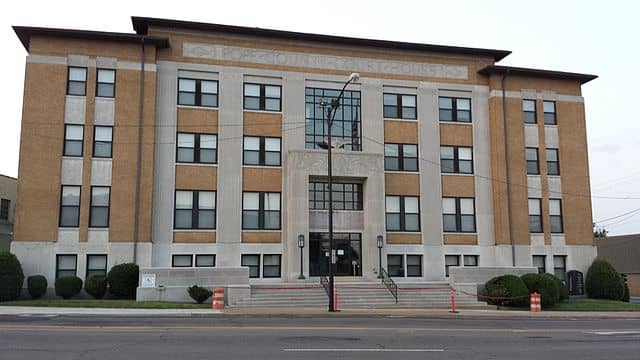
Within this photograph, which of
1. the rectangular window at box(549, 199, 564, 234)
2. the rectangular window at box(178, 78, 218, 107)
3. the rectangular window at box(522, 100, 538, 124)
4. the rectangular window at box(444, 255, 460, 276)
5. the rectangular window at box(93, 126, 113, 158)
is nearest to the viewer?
the rectangular window at box(93, 126, 113, 158)

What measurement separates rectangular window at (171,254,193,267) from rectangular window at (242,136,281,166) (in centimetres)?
621

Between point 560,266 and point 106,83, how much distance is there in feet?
97.2

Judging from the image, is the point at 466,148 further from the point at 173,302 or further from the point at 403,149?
the point at 173,302

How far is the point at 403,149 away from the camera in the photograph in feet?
126

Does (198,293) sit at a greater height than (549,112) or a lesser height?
lesser

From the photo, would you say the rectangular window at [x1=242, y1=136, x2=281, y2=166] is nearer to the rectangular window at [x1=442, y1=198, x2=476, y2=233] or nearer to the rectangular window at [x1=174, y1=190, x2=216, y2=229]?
the rectangular window at [x1=174, y1=190, x2=216, y2=229]

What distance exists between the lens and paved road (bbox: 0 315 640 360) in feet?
41.3

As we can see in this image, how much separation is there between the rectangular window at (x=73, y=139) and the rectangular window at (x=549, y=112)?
94.5 feet

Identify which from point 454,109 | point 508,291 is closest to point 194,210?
point 508,291

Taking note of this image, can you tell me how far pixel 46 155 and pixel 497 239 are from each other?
87.0 feet

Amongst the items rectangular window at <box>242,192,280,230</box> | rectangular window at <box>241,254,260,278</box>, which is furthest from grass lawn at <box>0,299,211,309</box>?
rectangular window at <box>242,192,280,230</box>

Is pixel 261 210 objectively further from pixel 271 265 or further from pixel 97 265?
pixel 97 265

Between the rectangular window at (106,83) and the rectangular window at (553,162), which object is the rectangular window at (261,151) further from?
the rectangular window at (553,162)

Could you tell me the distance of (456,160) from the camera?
128 feet
